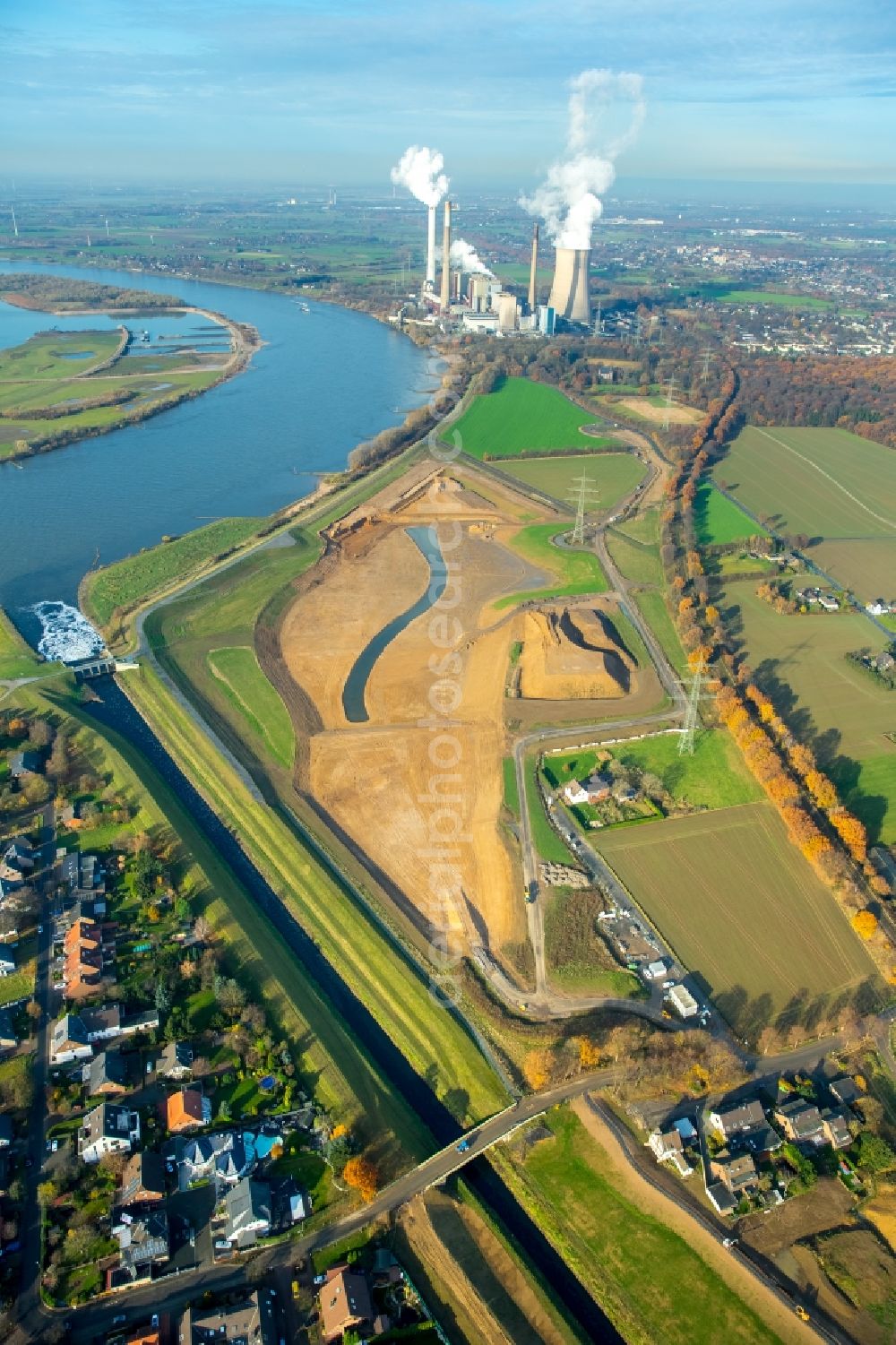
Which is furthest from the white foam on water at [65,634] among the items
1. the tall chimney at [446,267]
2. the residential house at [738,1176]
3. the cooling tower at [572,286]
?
the tall chimney at [446,267]

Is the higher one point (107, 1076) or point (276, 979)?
point (107, 1076)

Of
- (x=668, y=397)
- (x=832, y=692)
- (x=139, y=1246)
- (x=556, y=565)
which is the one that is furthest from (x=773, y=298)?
(x=139, y=1246)

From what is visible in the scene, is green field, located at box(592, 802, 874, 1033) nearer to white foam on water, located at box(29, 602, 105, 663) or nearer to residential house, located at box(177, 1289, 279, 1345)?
residential house, located at box(177, 1289, 279, 1345)

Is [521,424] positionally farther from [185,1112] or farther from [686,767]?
[185,1112]

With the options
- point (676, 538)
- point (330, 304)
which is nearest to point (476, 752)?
point (676, 538)

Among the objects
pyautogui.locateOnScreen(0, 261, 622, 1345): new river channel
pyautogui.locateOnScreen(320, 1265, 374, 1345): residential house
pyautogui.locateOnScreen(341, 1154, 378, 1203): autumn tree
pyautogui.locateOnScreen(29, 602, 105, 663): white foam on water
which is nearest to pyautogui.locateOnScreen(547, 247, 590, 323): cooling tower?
pyautogui.locateOnScreen(0, 261, 622, 1345): new river channel

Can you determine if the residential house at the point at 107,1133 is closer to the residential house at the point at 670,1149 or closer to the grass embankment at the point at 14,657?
the residential house at the point at 670,1149
